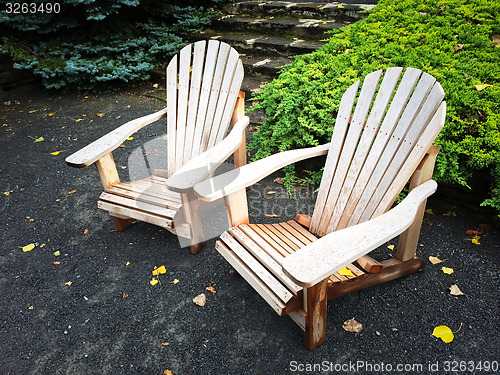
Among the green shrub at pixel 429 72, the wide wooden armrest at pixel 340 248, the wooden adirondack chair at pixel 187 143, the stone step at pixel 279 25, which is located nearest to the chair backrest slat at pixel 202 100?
the wooden adirondack chair at pixel 187 143

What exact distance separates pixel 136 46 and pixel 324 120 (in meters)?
3.04

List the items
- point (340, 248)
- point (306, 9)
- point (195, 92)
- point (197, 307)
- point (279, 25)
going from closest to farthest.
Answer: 1. point (340, 248)
2. point (197, 307)
3. point (195, 92)
4. point (279, 25)
5. point (306, 9)

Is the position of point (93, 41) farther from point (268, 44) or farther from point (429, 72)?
point (429, 72)

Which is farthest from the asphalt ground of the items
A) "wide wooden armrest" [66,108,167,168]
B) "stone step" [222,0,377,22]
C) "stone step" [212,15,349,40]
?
"stone step" [222,0,377,22]

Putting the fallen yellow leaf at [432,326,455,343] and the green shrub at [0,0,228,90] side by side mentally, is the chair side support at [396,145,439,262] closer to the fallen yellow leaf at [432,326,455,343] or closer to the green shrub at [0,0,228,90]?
the fallen yellow leaf at [432,326,455,343]

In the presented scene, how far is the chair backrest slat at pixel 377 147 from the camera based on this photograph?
1.67 meters

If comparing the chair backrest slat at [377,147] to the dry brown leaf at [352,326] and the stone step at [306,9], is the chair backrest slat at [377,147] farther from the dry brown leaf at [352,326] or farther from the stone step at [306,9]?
the stone step at [306,9]

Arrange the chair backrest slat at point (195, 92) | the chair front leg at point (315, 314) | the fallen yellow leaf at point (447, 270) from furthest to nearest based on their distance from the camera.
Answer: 1. the chair backrest slat at point (195, 92)
2. the fallen yellow leaf at point (447, 270)
3. the chair front leg at point (315, 314)

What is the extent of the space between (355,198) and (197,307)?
43.0 inches

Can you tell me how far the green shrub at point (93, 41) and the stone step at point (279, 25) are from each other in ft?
1.68

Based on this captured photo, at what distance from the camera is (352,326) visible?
5.87 feet

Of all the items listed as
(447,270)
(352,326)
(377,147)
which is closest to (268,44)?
(377,147)

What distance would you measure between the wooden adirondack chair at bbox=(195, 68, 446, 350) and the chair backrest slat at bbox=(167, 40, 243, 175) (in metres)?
0.75

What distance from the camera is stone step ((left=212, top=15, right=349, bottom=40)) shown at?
437 cm
